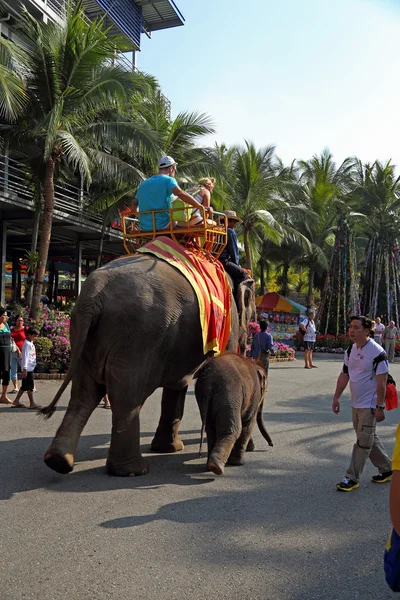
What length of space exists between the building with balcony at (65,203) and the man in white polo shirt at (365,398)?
13.1 m

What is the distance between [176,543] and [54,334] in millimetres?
10553

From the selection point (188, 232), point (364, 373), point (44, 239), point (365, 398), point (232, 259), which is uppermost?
point (44, 239)

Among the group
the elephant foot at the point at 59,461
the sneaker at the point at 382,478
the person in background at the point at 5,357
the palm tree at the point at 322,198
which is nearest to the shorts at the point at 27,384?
the person in background at the point at 5,357

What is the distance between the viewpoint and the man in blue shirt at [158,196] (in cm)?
641

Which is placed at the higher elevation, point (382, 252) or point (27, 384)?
point (382, 252)

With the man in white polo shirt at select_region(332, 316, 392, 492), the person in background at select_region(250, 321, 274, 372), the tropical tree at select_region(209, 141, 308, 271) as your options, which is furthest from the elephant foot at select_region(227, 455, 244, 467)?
the tropical tree at select_region(209, 141, 308, 271)

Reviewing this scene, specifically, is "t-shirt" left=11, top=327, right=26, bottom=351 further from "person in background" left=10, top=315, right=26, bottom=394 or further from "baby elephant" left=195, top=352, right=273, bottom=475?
"baby elephant" left=195, top=352, right=273, bottom=475

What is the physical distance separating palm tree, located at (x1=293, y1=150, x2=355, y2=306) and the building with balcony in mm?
11525

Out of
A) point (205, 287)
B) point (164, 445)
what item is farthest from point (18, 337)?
point (205, 287)

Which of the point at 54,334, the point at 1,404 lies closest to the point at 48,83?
the point at 54,334

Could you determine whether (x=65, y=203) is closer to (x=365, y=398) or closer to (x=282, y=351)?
(x=282, y=351)

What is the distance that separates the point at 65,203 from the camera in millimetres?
20094

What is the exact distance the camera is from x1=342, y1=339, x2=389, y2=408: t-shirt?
5.40 metres

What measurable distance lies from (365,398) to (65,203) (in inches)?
653
